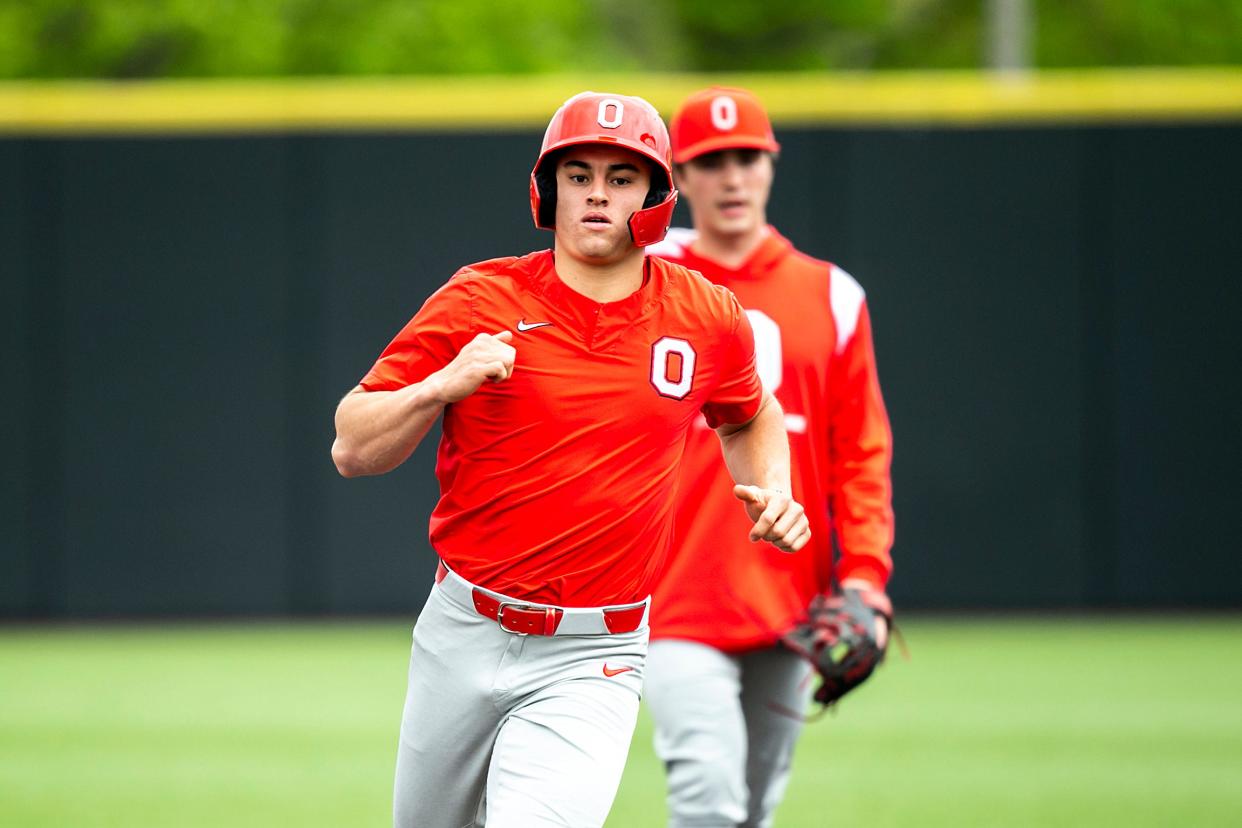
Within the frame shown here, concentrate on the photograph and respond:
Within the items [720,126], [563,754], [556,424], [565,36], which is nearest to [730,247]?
[720,126]

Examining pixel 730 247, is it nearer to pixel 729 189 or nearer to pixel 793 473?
pixel 729 189

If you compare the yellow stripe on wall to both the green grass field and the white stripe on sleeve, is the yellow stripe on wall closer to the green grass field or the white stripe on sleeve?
the green grass field


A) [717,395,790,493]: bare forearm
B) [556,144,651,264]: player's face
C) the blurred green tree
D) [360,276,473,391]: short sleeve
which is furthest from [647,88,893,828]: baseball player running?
the blurred green tree

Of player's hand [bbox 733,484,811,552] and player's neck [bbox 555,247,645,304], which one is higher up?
player's neck [bbox 555,247,645,304]

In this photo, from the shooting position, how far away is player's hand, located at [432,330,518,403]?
381cm

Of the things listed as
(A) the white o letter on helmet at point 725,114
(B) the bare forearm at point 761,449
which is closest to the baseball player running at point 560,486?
(B) the bare forearm at point 761,449

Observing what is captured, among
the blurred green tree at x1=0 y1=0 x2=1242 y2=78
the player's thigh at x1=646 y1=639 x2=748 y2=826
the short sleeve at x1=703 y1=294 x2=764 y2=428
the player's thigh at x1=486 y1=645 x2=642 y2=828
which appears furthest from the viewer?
the blurred green tree at x1=0 y1=0 x2=1242 y2=78

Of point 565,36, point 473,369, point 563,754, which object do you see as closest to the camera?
point 473,369

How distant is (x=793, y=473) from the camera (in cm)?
546

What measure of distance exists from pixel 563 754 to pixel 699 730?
1118 mm

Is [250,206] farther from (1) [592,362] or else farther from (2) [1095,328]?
(1) [592,362]

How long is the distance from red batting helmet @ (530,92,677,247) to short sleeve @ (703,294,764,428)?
0.33 metres

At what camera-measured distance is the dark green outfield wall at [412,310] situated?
12.2m

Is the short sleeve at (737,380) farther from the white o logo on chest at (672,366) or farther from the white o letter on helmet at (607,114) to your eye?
the white o letter on helmet at (607,114)
